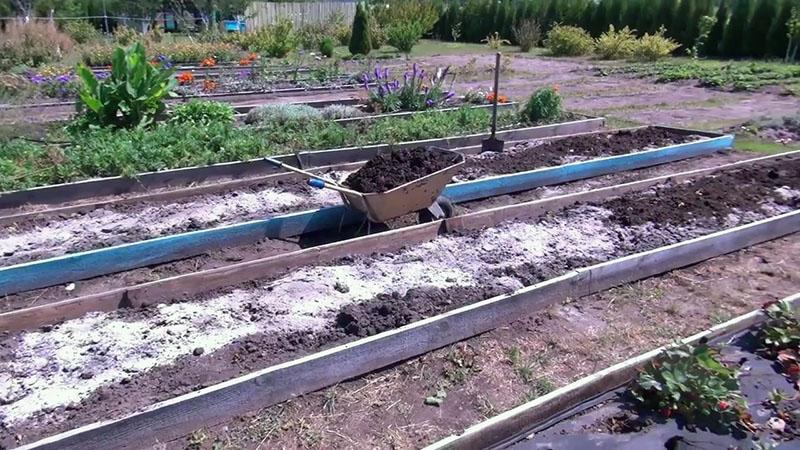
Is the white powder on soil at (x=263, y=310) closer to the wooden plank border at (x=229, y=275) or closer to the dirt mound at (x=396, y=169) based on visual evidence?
the wooden plank border at (x=229, y=275)

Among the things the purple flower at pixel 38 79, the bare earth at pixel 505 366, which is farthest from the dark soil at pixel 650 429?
the purple flower at pixel 38 79

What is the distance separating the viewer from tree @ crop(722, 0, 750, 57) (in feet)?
72.6

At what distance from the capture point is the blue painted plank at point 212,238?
441cm

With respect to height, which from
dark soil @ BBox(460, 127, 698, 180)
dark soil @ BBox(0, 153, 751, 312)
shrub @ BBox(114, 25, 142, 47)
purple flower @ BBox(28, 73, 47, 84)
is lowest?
dark soil @ BBox(0, 153, 751, 312)

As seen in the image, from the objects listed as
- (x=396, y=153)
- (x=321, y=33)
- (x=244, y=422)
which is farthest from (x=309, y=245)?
(x=321, y=33)

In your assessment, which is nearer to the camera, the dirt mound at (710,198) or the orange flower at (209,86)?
the dirt mound at (710,198)

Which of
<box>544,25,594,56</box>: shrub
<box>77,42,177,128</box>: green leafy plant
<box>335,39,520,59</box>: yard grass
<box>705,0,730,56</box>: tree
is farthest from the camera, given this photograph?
<box>335,39,520,59</box>: yard grass

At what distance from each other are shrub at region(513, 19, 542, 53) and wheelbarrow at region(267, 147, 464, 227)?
22431mm

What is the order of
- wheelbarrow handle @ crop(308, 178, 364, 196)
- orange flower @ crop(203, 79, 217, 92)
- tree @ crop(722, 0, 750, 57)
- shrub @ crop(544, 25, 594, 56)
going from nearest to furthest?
wheelbarrow handle @ crop(308, 178, 364, 196) → orange flower @ crop(203, 79, 217, 92) → tree @ crop(722, 0, 750, 57) → shrub @ crop(544, 25, 594, 56)

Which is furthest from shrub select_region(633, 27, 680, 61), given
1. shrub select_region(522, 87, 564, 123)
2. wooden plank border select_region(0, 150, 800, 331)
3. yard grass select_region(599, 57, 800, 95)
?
wooden plank border select_region(0, 150, 800, 331)

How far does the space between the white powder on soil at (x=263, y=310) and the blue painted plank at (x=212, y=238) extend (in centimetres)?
85

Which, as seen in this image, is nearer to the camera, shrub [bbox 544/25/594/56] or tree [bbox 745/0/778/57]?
tree [bbox 745/0/778/57]

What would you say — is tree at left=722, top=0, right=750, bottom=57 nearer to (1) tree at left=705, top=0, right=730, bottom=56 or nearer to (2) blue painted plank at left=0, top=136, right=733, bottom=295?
(1) tree at left=705, top=0, right=730, bottom=56

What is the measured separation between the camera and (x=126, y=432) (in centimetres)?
279
